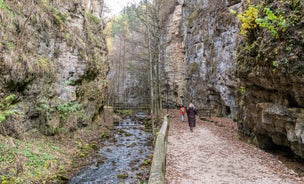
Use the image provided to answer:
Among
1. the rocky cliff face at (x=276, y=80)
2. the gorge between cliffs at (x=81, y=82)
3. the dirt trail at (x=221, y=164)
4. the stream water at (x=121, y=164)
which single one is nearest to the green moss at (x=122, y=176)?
the stream water at (x=121, y=164)

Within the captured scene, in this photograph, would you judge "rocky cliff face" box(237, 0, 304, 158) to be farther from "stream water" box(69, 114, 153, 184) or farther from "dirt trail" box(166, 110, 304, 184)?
"stream water" box(69, 114, 153, 184)

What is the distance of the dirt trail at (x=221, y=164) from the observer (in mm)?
5457

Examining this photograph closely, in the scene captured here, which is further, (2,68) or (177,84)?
(177,84)

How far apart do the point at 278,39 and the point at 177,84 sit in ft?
75.9

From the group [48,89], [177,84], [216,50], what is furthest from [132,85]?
[48,89]

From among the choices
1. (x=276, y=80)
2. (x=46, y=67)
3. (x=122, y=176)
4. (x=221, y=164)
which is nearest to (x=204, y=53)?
(x=276, y=80)

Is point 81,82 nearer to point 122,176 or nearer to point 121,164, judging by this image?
point 121,164

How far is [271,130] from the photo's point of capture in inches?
300

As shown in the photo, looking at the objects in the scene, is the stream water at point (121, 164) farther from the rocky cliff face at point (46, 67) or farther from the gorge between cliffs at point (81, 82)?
the rocky cliff face at point (46, 67)

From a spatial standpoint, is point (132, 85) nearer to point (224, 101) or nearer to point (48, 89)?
point (224, 101)

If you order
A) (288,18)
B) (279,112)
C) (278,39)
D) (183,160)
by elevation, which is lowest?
(183,160)

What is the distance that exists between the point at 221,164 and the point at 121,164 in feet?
15.0

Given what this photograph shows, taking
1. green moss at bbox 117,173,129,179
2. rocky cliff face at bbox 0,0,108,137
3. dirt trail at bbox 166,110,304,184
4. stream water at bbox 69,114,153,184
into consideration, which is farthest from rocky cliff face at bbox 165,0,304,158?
rocky cliff face at bbox 0,0,108,137

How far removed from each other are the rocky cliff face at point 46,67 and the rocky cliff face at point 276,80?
8.44 metres
